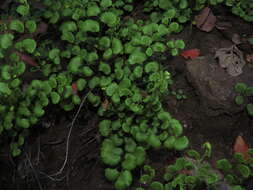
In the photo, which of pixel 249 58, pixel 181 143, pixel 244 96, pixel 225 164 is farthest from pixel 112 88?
pixel 249 58

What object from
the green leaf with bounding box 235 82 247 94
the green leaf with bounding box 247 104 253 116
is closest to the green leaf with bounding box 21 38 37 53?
the green leaf with bounding box 235 82 247 94

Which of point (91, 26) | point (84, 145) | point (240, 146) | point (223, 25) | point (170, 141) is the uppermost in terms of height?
point (91, 26)

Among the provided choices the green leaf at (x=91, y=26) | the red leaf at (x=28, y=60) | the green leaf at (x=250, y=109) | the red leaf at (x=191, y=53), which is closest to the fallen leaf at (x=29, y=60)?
the red leaf at (x=28, y=60)

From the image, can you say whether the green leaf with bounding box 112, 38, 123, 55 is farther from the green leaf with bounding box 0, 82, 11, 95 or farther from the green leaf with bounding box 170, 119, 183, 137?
the green leaf with bounding box 0, 82, 11, 95

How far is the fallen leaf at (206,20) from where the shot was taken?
2.73 metres

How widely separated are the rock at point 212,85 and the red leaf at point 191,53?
0.10 m

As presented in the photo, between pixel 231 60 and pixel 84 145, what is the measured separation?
1364 mm

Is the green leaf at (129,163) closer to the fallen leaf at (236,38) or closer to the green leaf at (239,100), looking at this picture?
the green leaf at (239,100)

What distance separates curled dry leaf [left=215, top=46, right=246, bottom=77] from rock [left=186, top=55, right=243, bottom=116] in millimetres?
43

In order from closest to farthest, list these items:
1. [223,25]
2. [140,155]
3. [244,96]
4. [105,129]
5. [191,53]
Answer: [140,155] → [105,129] → [244,96] → [191,53] → [223,25]

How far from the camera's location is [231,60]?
8.09 ft

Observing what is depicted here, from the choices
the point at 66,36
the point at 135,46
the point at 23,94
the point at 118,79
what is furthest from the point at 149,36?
the point at 23,94

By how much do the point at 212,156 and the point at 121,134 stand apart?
717 mm

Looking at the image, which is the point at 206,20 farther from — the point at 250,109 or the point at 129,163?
the point at 129,163
